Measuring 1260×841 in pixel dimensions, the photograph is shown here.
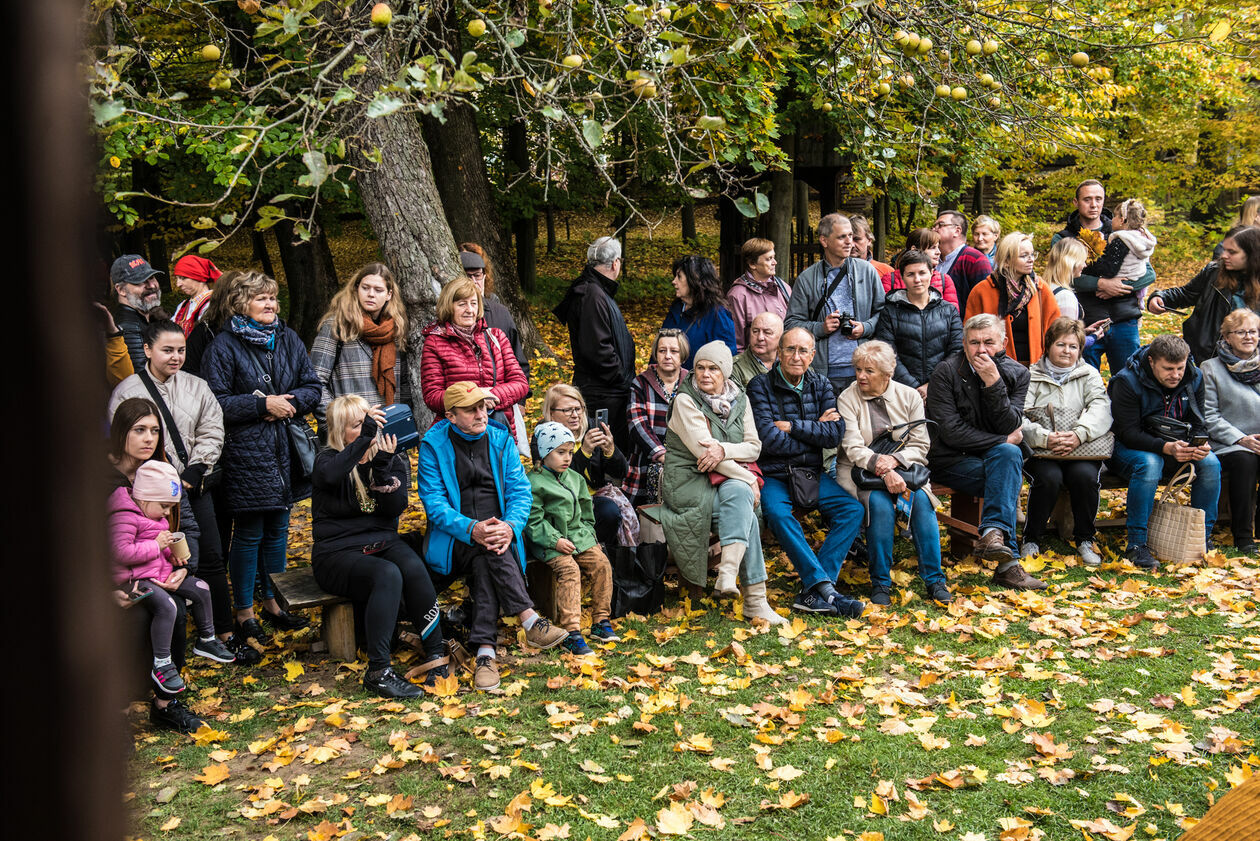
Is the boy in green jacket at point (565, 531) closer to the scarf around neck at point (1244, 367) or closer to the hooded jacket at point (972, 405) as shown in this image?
the hooded jacket at point (972, 405)

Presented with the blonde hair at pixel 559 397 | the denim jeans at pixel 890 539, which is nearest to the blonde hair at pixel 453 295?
the blonde hair at pixel 559 397

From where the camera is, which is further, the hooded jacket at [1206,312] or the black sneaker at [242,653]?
the hooded jacket at [1206,312]

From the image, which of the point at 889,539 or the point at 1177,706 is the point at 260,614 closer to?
the point at 889,539

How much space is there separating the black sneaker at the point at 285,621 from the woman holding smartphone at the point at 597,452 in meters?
1.95

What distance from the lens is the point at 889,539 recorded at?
6.80m

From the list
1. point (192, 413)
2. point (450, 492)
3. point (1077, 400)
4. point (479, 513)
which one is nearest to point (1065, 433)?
point (1077, 400)

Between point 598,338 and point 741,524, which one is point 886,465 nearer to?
point 741,524

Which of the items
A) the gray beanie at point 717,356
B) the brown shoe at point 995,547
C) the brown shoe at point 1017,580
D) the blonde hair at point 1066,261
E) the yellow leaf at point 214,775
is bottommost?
the yellow leaf at point 214,775

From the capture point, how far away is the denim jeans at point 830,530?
267 inches

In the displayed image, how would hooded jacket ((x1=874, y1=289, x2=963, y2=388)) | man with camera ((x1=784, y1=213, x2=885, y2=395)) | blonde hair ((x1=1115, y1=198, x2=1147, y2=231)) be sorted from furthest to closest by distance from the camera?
1. blonde hair ((x1=1115, y1=198, x2=1147, y2=231))
2. man with camera ((x1=784, y1=213, x2=885, y2=395))
3. hooded jacket ((x1=874, y1=289, x2=963, y2=388))

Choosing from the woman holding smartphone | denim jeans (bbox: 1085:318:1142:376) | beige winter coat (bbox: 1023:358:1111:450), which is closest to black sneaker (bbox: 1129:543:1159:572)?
beige winter coat (bbox: 1023:358:1111:450)

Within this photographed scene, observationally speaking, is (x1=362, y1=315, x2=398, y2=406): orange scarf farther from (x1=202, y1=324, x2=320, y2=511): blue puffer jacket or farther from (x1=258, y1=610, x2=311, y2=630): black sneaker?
(x1=258, y1=610, x2=311, y2=630): black sneaker

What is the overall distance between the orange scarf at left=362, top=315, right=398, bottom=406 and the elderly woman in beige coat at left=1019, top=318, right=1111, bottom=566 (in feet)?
14.7

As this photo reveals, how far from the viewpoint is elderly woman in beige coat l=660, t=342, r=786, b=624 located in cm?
661
